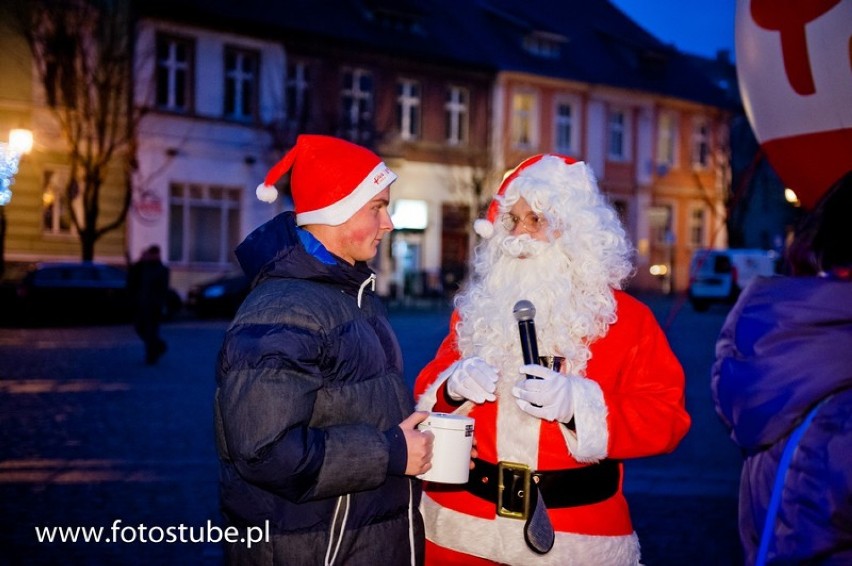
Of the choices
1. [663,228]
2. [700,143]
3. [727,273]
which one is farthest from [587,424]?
[700,143]

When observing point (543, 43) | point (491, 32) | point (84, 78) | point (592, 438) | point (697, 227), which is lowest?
point (592, 438)

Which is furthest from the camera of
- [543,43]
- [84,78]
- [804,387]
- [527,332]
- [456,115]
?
[543,43]

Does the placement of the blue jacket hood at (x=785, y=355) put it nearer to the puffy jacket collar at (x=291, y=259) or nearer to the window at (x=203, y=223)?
the puffy jacket collar at (x=291, y=259)

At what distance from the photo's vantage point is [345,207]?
2.73 m

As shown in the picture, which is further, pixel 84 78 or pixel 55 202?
pixel 55 202

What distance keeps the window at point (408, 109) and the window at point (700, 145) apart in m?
13.7

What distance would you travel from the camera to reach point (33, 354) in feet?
49.2

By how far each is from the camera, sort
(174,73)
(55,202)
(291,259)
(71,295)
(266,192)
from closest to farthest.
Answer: (291,259) < (266,192) < (71,295) < (55,202) < (174,73)

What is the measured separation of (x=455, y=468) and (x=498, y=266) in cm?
82

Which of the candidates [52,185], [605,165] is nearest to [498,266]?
[52,185]

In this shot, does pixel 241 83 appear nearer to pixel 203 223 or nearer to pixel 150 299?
pixel 203 223

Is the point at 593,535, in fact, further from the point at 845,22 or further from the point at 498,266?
the point at 845,22

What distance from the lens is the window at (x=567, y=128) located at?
115 feet

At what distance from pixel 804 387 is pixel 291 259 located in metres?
1.34
